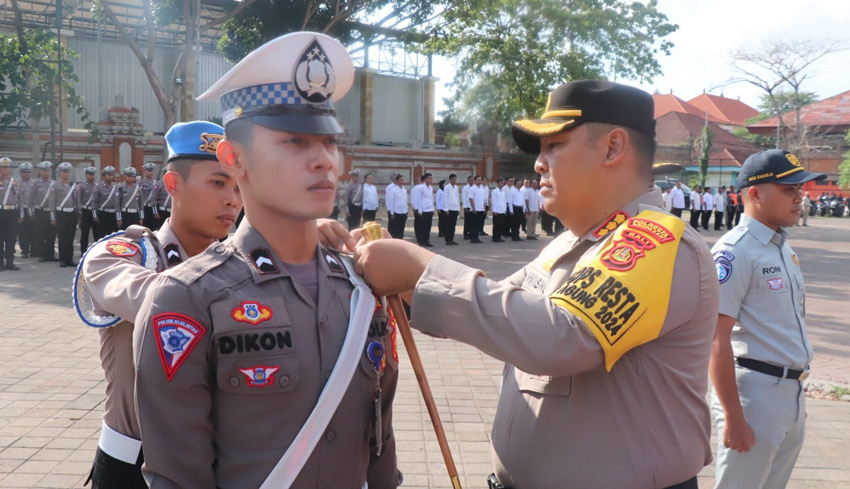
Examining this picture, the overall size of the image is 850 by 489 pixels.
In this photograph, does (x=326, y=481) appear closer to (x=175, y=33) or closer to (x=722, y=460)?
(x=722, y=460)

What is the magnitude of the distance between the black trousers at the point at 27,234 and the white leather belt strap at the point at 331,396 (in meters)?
14.8

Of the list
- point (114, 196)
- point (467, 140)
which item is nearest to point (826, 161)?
point (467, 140)

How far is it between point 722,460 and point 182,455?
2.42 meters

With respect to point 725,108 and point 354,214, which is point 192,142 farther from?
point 725,108

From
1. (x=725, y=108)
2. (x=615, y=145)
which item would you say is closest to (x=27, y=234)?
(x=615, y=145)

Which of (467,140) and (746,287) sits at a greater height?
(467,140)

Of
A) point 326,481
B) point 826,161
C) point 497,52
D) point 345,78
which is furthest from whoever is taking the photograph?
point 826,161

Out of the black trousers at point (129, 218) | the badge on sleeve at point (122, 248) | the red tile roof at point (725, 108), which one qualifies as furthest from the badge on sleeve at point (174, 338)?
the red tile roof at point (725, 108)

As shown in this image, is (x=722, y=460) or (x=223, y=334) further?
(x=722, y=460)

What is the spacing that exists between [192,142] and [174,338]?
1.18 m

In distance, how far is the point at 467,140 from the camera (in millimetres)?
31297

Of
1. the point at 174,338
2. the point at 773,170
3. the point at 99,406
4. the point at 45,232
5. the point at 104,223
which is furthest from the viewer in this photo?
the point at 104,223

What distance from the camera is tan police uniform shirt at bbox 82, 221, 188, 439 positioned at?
2.06m

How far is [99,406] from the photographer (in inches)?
207
